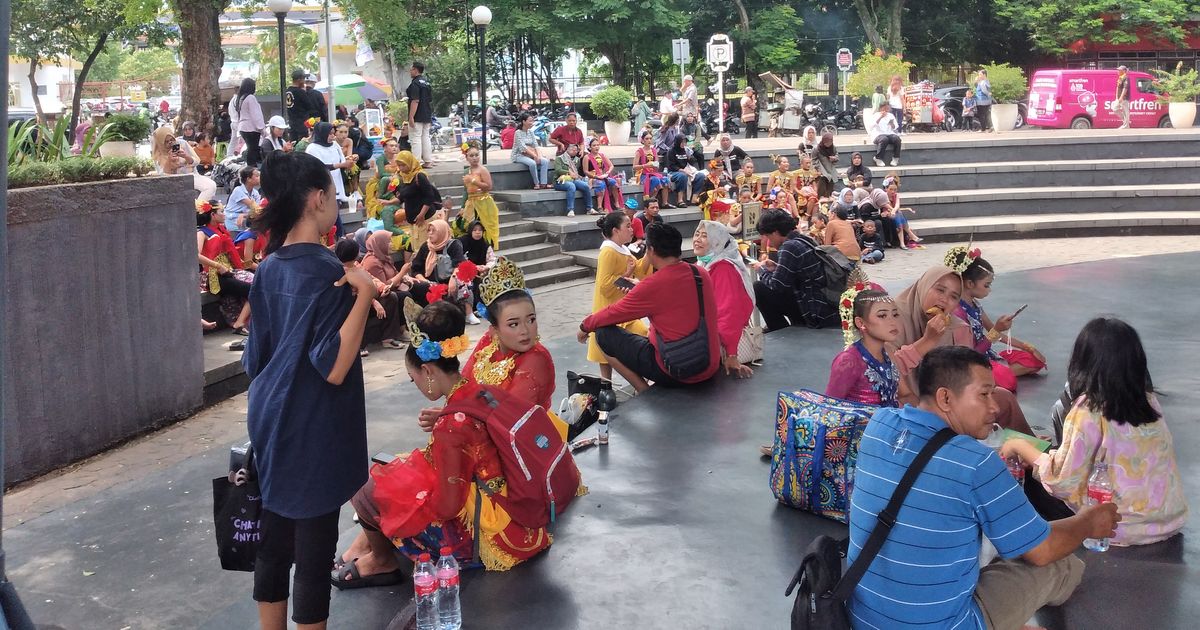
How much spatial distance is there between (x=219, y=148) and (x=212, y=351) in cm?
632

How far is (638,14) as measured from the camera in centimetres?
3222

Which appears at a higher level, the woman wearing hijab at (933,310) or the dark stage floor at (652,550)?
the woman wearing hijab at (933,310)

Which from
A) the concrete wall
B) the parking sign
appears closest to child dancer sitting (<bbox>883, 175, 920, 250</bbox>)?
the parking sign

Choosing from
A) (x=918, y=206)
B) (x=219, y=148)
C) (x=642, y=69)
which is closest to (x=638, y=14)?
(x=642, y=69)

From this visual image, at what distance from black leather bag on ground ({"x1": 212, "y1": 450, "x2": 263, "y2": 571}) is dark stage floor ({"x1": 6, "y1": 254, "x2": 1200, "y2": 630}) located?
0.51m

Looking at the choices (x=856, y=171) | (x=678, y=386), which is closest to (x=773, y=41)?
(x=856, y=171)

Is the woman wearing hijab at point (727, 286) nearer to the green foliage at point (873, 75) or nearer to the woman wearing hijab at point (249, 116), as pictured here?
the woman wearing hijab at point (249, 116)

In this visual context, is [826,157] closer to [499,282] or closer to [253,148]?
[253,148]

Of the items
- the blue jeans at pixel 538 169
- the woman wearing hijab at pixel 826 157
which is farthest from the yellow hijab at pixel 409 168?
the woman wearing hijab at pixel 826 157

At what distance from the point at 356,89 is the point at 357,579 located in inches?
1203

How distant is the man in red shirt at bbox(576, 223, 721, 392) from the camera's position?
6.39 metres

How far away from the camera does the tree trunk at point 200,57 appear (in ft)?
52.5

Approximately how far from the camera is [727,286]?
7078 mm

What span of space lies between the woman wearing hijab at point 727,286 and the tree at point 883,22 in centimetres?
2845
